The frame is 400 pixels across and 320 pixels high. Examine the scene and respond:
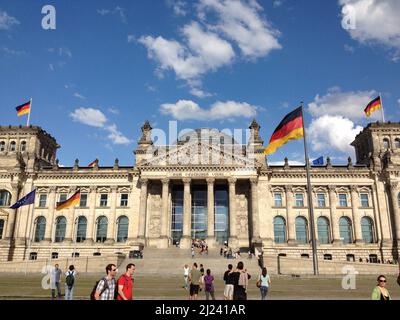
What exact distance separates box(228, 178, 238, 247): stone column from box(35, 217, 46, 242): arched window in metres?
31.0

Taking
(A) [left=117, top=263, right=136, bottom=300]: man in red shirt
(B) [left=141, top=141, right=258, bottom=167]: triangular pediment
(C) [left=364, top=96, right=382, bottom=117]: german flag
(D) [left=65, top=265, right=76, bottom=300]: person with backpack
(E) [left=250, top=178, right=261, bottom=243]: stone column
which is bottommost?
(D) [left=65, top=265, right=76, bottom=300]: person with backpack

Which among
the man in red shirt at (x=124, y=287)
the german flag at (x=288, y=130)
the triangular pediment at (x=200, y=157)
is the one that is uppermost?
the triangular pediment at (x=200, y=157)

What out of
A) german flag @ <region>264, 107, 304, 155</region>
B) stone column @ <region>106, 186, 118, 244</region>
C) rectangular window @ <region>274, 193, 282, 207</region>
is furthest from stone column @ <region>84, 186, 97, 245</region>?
german flag @ <region>264, 107, 304, 155</region>

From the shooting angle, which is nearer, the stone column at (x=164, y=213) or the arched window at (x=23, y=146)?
the stone column at (x=164, y=213)

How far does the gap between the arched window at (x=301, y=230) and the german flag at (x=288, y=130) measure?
29.9 metres

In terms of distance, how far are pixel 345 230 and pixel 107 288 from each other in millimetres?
56354

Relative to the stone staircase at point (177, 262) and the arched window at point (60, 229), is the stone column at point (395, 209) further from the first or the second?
the arched window at point (60, 229)

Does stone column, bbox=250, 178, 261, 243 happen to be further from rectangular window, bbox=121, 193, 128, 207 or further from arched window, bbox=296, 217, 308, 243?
rectangular window, bbox=121, 193, 128, 207

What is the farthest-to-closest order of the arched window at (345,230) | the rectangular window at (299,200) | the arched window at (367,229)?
the rectangular window at (299,200) → the arched window at (345,230) → the arched window at (367,229)

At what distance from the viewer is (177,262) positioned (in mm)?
44938

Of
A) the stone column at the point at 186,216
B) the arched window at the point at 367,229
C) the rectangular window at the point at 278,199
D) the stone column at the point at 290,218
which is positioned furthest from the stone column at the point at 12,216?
the arched window at the point at 367,229

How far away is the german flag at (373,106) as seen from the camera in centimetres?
5581

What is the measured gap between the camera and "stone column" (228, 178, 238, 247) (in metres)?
54.0

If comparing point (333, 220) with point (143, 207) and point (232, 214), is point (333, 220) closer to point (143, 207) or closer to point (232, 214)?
point (232, 214)
